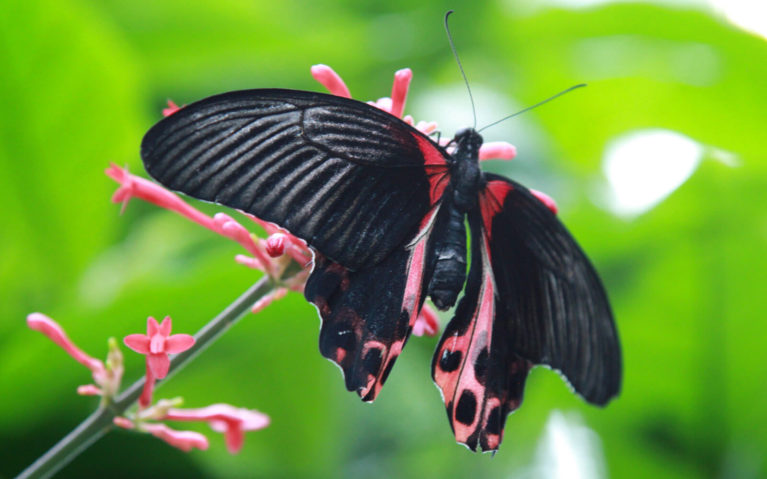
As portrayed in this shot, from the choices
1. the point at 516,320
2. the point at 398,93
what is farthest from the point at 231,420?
the point at 398,93

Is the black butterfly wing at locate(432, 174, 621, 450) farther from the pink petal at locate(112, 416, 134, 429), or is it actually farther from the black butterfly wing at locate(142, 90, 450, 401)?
the pink petal at locate(112, 416, 134, 429)

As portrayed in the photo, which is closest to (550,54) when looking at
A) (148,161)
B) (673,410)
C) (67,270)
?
(673,410)

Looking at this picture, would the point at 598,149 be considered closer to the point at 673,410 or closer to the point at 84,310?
the point at 673,410

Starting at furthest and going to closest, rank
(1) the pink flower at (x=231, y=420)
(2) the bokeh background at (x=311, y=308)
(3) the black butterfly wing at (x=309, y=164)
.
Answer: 1. (2) the bokeh background at (x=311, y=308)
2. (1) the pink flower at (x=231, y=420)
3. (3) the black butterfly wing at (x=309, y=164)

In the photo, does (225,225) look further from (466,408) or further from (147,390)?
(466,408)

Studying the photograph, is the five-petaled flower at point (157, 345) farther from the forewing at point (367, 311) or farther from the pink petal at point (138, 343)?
the forewing at point (367, 311)

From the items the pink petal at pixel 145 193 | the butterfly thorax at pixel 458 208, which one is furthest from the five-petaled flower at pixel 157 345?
the butterfly thorax at pixel 458 208
